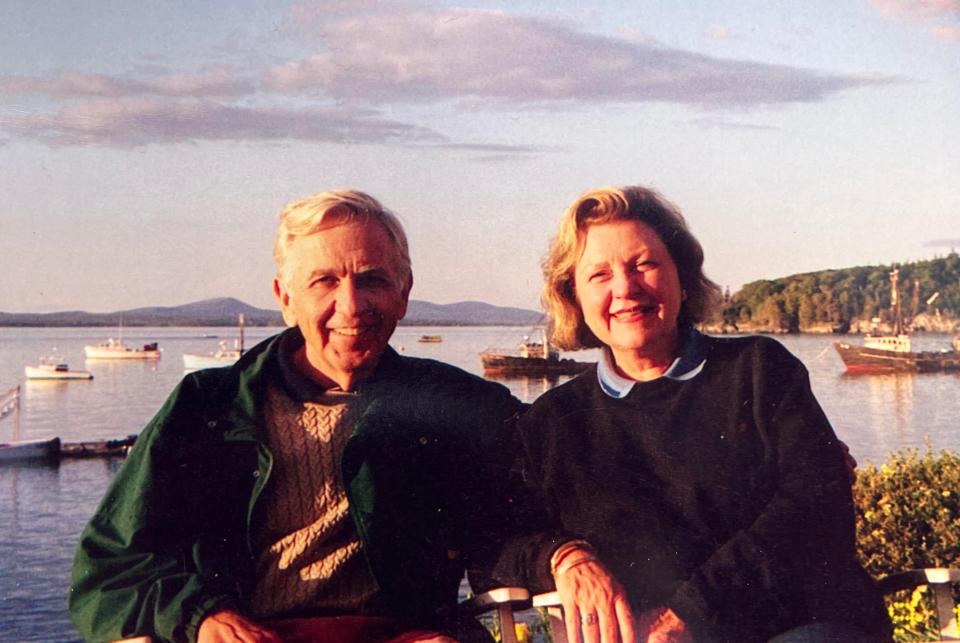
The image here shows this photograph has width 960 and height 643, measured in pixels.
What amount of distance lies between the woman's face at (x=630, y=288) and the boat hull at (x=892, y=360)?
3.84ft

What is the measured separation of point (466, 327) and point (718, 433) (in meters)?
0.97

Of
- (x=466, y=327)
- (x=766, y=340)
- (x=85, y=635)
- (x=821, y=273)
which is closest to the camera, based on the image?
(x=85, y=635)

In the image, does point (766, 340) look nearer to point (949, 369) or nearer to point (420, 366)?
point (420, 366)

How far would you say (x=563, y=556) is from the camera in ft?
11.0

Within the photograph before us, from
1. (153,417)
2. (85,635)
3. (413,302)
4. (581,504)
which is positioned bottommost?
Answer: (85,635)

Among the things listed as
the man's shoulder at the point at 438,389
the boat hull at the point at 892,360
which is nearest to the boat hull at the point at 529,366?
the man's shoulder at the point at 438,389

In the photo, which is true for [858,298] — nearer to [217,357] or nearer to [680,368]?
[680,368]

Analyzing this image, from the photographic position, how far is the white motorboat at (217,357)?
147 inches

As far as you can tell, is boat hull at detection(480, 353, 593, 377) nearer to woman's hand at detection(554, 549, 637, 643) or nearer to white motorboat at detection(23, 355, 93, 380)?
woman's hand at detection(554, 549, 637, 643)

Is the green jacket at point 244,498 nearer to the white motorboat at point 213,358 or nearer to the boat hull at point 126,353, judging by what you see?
the white motorboat at point 213,358

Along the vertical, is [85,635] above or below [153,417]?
below

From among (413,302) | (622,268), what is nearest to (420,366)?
(413,302)

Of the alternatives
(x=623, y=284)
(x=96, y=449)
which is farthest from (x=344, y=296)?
(x=96, y=449)

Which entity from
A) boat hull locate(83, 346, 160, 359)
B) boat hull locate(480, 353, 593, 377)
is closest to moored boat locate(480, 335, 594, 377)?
boat hull locate(480, 353, 593, 377)
